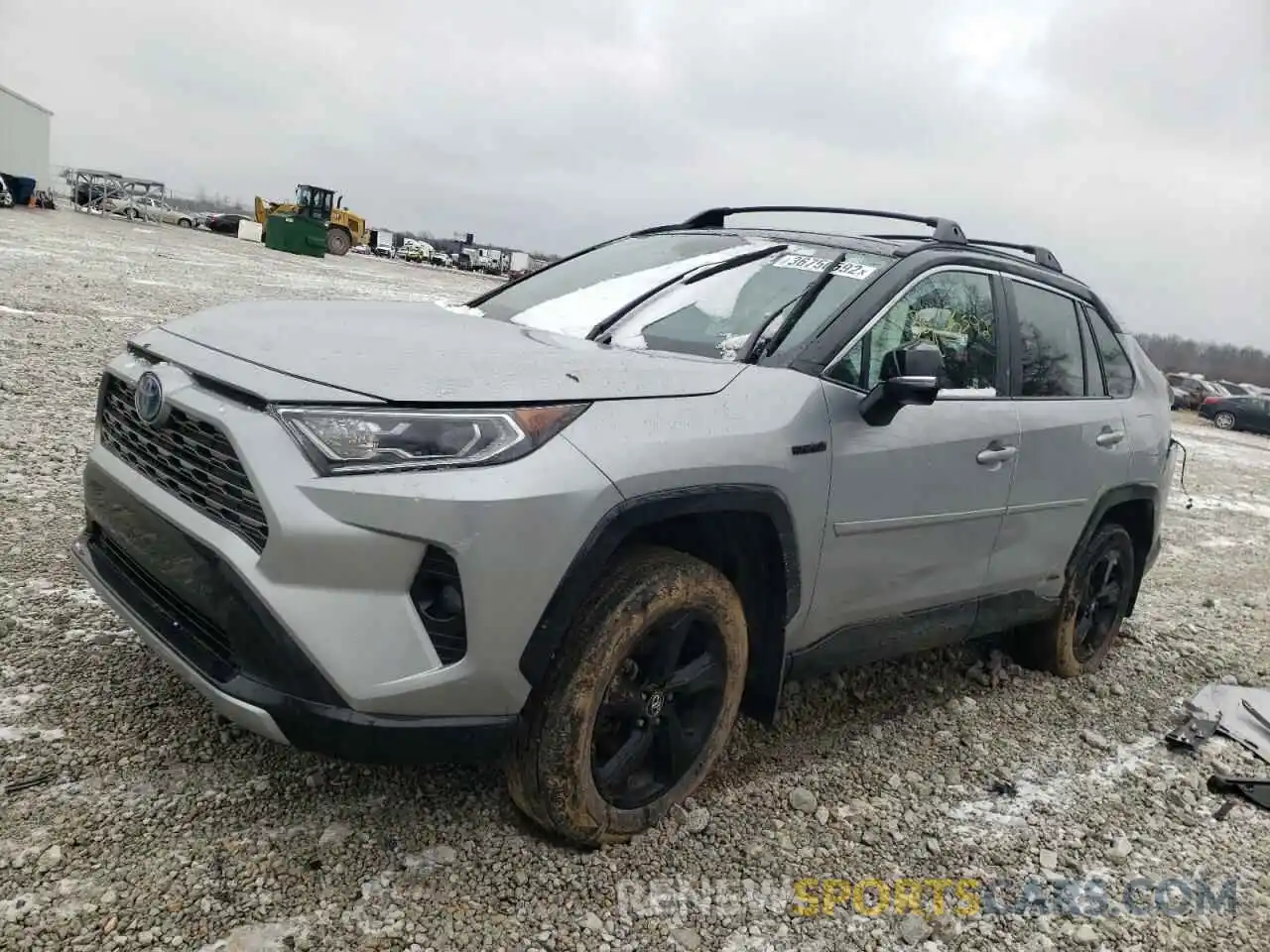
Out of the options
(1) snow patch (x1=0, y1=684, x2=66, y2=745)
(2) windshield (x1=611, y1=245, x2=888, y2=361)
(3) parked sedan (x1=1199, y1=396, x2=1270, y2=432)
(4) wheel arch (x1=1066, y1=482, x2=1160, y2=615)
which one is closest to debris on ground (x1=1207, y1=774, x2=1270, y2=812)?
(4) wheel arch (x1=1066, y1=482, x2=1160, y2=615)

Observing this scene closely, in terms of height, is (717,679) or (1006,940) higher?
(717,679)

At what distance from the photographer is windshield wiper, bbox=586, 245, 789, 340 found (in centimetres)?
313

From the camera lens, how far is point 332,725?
2061mm

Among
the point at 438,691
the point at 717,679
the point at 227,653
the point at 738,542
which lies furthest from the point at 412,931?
the point at 738,542

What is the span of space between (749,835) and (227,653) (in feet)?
5.03

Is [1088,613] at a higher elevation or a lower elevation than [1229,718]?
higher

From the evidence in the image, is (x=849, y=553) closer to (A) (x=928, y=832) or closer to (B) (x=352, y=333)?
(A) (x=928, y=832)

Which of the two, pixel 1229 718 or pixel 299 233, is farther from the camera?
pixel 299 233

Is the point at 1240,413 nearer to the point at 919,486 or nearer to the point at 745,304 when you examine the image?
the point at 919,486

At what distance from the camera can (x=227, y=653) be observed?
2.21m

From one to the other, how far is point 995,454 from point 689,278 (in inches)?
48.7

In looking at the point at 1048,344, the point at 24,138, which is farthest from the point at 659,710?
the point at 24,138

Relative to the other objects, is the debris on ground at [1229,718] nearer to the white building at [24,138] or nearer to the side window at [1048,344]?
the side window at [1048,344]

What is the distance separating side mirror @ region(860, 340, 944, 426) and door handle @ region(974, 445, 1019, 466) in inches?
22.2
